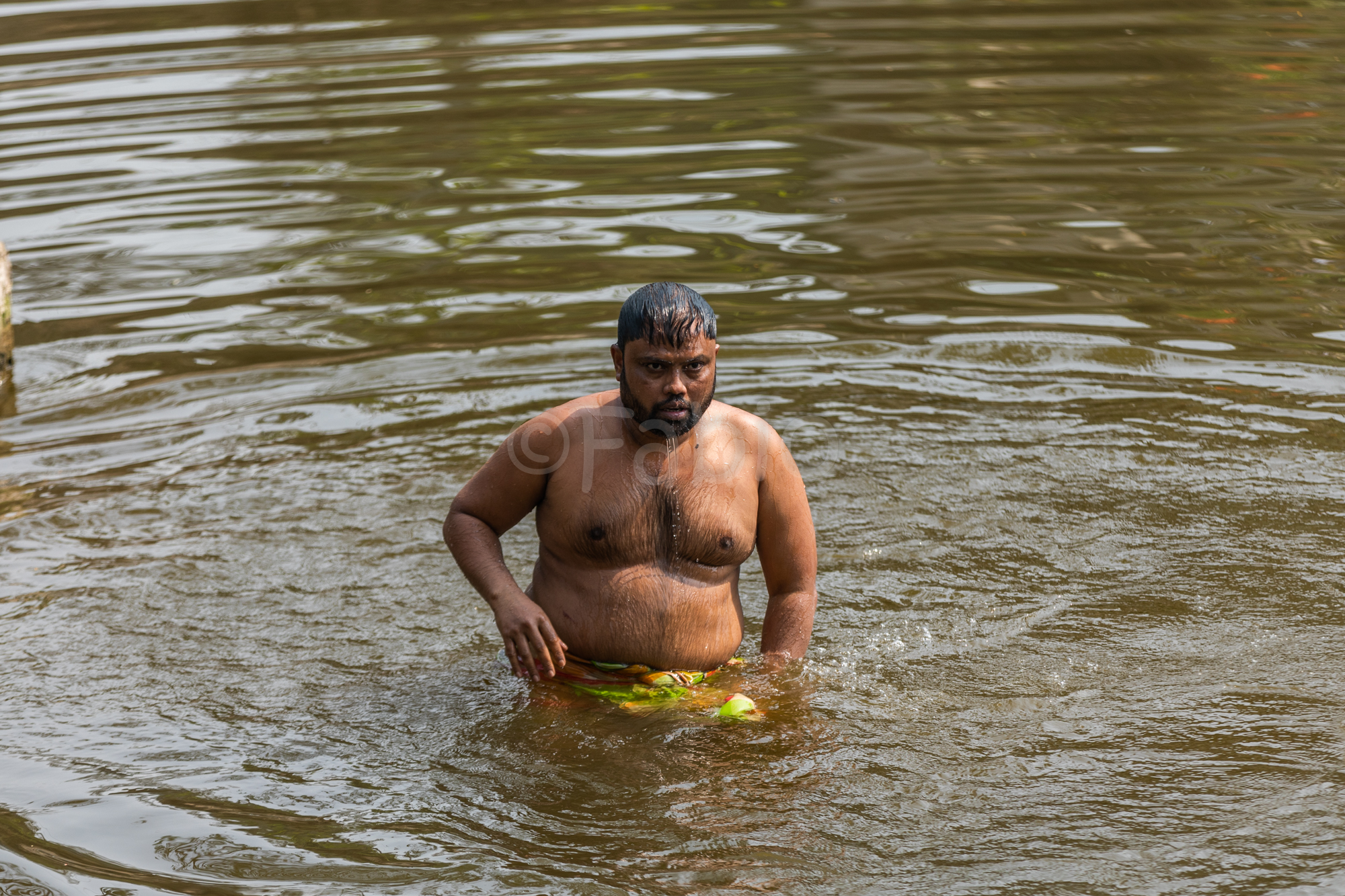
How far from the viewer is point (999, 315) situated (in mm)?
8109

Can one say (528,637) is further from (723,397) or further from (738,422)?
(723,397)

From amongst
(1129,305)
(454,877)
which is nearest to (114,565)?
(454,877)

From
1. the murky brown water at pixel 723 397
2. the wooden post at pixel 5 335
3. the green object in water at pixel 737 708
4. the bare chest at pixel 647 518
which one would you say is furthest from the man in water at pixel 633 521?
the wooden post at pixel 5 335

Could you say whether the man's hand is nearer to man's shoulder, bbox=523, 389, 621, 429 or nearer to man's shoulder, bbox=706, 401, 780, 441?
man's shoulder, bbox=523, 389, 621, 429

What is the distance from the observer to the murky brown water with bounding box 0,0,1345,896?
382 cm

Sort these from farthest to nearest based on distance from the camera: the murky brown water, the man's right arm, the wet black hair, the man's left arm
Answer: the man's left arm
the man's right arm
the wet black hair
the murky brown water

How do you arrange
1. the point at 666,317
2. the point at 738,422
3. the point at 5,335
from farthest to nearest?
the point at 5,335 → the point at 738,422 → the point at 666,317

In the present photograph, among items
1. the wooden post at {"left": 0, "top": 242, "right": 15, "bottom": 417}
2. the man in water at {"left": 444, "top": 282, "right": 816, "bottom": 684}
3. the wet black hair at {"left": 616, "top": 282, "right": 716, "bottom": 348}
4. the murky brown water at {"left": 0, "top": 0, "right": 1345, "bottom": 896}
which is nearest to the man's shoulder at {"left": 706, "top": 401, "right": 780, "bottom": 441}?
the man in water at {"left": 444, "top": 282, "right": 816, "bottom": 684}

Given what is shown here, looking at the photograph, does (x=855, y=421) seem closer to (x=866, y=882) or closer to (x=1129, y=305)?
(x=1129, y=305)

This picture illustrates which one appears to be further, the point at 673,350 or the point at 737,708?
the point at 737,708

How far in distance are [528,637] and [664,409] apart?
75 centimetres

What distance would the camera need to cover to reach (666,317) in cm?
400

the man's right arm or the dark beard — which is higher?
the dark beard

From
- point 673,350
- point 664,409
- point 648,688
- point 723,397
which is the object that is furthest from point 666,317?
point 723,397
